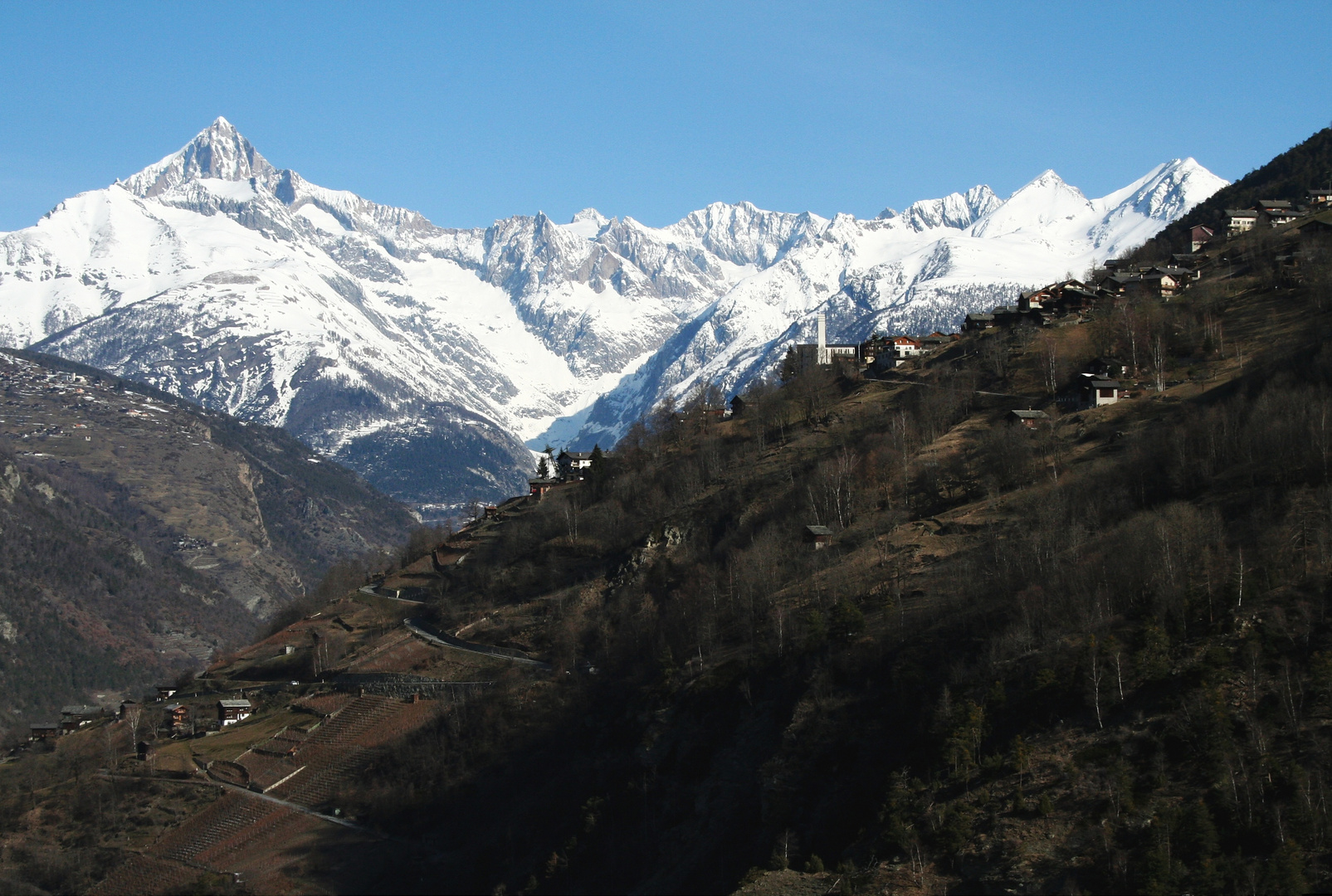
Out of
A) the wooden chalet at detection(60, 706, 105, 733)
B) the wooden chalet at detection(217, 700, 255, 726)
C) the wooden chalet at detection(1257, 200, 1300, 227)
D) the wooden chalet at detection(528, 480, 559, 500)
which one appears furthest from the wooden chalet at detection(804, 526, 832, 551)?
the wooden chalet at detection(1257, 200, 1300, 227)

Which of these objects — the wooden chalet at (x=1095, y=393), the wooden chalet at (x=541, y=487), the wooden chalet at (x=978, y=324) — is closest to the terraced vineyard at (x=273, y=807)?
the wooden chalet at (x=541, y=487)

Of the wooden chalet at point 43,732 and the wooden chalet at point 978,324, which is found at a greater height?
the wooden chalet at point 978,324

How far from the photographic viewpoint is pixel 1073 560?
75500 mm

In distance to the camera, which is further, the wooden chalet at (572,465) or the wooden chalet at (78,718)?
the wooden chalet at (572,465)

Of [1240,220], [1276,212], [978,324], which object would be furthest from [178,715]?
[1276,212]

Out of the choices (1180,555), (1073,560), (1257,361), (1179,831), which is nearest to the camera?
(1179,831)

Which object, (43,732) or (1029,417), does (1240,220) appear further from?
(43,732)

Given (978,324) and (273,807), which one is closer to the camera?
Answer: (273,807)

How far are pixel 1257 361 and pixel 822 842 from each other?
58117 millimetres

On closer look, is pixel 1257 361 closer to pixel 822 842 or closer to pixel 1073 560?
pixel 1073 560

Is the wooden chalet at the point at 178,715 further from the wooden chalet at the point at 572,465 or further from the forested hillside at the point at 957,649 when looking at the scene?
the wooden chalet at the point at 572,465

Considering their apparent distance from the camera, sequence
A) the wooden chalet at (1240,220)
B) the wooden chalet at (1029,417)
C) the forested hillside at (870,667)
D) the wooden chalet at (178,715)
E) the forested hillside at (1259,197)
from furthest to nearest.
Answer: the forested hillside at (1259,197)
the wooden chalet at (1240,220)
the wooden chalet at (178,715)
the wooden chalet at (1029,417)
the forested hillside at (870,667)

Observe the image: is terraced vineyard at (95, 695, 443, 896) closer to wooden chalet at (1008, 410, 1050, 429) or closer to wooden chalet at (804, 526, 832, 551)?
wooden chalet at (804, 526, 832, 551)

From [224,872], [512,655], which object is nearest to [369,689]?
[512,655]
